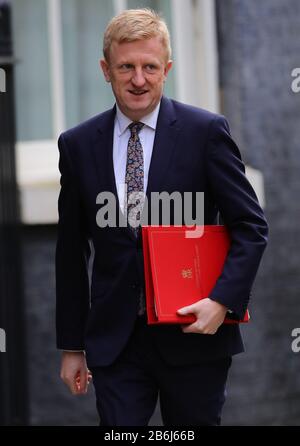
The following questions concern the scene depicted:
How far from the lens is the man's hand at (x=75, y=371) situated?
4633 millimetres

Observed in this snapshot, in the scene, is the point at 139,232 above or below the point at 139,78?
below

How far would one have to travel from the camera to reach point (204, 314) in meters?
4.14

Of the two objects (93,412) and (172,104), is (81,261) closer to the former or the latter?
(172,104)

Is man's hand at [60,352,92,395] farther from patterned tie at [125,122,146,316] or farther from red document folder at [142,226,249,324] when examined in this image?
red document folder at [142,226,249,324]

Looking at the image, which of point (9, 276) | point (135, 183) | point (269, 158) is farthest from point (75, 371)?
point (269, 158)

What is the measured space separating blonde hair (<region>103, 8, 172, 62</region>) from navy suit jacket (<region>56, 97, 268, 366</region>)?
0.29 metres

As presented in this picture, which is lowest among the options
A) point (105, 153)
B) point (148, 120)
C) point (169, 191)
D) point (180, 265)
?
point (180, 265)

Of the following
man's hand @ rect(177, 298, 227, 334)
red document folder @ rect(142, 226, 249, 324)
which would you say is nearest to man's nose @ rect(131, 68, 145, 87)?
red document folder @ rect(142, 226, 249, 324)

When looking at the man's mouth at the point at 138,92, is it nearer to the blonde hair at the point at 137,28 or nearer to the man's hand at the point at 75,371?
the blonde hair at the point at 137,28

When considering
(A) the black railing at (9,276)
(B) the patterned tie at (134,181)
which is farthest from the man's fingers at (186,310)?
(A) the black railing at (9,276)

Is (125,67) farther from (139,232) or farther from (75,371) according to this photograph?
(75,371)

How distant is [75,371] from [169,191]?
0.85 m

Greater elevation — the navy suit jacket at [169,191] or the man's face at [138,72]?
the man's face at [138,72]
